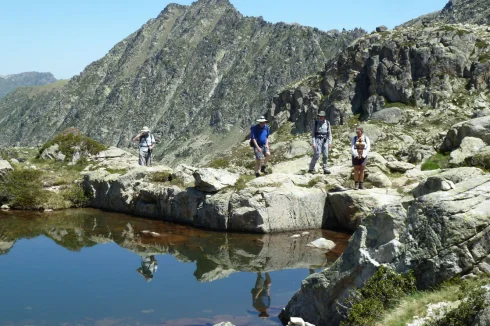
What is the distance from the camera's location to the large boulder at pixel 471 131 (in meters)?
22.0

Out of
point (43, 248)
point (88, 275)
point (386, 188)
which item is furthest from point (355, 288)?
point (43, 248)

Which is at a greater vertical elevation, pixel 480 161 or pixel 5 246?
pixel 480 161

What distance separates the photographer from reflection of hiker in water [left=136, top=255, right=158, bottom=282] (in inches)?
590

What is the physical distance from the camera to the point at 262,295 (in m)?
13.1

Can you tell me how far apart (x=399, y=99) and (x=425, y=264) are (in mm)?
86537

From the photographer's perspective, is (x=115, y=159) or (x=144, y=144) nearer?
(x=144, y=144)

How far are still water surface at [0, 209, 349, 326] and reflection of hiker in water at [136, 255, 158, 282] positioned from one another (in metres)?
0.03

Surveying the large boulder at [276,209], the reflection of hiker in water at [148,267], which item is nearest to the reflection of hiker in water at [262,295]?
the reflection of hiker in water at [148,267]

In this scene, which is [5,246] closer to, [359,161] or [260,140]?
[260,140]

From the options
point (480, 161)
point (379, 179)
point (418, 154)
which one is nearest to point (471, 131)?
point (418, 154)

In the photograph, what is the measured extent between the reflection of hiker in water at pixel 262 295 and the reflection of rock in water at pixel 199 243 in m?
0.87

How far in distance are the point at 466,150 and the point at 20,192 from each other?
20.5 m

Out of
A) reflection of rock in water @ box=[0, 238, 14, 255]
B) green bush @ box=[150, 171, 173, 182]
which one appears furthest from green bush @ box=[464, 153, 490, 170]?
reflection of rock in water @ box=[0, 238, 14, 255]

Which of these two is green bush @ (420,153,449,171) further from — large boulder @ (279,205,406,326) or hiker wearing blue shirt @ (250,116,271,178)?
large boulder @ (279,205,406,326)
